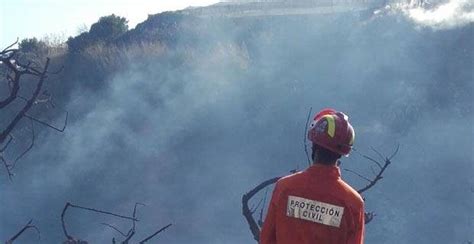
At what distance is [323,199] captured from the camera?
2904 mm

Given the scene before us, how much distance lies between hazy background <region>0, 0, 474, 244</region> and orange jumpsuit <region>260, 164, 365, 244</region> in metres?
10.9

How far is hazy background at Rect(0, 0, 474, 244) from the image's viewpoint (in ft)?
49.1

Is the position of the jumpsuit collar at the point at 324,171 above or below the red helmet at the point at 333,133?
below

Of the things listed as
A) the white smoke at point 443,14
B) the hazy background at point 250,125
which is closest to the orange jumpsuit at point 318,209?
the hazy background at point 250,125

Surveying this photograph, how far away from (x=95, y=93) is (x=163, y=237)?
848cm

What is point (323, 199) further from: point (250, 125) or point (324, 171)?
point (250, 125)

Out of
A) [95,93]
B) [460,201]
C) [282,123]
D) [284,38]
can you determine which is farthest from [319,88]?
[95,93]

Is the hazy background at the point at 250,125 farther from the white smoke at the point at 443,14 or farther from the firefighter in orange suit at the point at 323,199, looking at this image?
the firefighter in orange suit at the point at 323,199

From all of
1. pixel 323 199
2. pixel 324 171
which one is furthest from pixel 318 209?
pixel 324 171

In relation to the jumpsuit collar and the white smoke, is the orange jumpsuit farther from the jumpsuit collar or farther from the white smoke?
the white smoke

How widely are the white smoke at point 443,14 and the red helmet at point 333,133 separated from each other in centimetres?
1769

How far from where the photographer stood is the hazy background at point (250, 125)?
14953mm

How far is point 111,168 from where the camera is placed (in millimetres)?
18797

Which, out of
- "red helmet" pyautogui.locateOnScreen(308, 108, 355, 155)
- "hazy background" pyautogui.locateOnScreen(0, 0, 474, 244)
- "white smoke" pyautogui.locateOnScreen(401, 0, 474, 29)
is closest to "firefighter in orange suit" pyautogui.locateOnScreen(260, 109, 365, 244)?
"red helmet" pyautogui.locateOnScreen(308, 108, 355, 155)
